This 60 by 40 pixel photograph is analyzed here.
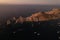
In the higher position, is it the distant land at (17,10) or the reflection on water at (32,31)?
the distant land at (17,10)

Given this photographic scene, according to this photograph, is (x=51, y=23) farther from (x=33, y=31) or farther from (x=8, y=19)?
(x=8, y=19)

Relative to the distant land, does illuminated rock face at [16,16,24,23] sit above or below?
below

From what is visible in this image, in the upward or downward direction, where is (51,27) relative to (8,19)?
downward

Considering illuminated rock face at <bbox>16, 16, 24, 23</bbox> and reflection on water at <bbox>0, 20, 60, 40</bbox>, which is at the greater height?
illuminated rock face at <bbox>16, 16, 24, 23</bbox>

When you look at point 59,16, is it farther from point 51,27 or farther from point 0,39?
point 0,39

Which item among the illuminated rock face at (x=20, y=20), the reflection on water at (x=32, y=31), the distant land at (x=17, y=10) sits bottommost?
the reflection on water at (x=32, y=31)

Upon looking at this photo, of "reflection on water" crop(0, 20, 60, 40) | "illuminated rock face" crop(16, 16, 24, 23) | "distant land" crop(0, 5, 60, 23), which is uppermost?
"distant land" crop(0, 5, 60, 23)

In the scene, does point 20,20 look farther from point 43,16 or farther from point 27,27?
point 43,16

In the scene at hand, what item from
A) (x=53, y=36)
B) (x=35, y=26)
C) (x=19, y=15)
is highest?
(x=19, y=15)

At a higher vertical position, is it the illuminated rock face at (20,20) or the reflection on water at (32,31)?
the illuminated rock face at (20,20)

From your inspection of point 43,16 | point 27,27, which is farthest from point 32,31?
point 43,16

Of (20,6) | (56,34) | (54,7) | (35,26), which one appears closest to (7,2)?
(20,6)
